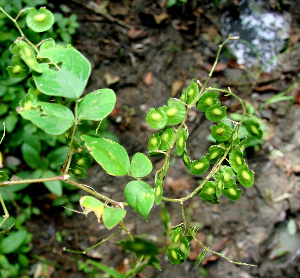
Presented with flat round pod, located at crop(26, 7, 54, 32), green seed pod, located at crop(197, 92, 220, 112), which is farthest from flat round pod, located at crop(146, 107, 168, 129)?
flat round pod, located at crop(26, 7, 54, 32)

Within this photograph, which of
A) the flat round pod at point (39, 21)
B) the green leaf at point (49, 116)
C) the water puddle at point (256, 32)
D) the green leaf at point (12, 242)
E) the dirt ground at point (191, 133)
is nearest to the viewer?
the green leaf at point (49, 116)

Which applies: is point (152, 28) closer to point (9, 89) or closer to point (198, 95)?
point (9, 89)

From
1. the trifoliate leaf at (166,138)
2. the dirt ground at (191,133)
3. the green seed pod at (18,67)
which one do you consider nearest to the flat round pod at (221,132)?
the trifoliate leaf at (166,138)

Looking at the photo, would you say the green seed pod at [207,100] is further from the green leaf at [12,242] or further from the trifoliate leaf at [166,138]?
the green leaf at [12,242]

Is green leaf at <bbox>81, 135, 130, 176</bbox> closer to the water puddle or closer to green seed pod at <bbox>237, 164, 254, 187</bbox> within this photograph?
green seed pod at <bbox>237, 164, 254, 187</bbox>

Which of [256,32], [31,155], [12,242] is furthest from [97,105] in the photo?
[256,32]

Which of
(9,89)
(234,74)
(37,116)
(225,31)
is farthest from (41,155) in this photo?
(225,31)
